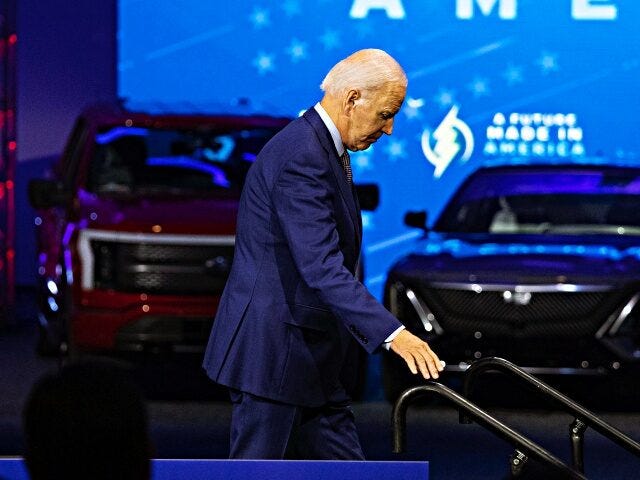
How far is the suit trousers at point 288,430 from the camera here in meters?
4.62

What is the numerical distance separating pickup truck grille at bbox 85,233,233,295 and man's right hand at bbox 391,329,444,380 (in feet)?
19.9

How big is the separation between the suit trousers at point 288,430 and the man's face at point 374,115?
800 millimetres

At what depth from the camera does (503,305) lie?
31.7 feet

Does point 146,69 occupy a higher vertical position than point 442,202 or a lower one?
higher

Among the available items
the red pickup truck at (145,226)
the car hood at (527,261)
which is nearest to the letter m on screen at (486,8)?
the red pickup truck at (145,226)

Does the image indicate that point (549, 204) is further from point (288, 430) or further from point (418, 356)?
point (418, 356)

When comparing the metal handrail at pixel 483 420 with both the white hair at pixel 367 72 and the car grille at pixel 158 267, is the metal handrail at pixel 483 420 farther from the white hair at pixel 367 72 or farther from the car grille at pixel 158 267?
the car grille at pixel 158 267

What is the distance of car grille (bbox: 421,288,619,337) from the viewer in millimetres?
9609

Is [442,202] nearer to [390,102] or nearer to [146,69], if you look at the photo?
[146,69]

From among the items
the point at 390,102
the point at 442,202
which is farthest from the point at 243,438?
the point at 442,202

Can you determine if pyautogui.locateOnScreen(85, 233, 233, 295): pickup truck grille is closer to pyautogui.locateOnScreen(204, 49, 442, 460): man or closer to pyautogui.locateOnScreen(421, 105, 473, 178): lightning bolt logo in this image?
pyautogui.locateOnScreen(204, 49, 442, 460): man

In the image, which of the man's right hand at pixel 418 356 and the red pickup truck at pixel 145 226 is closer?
the man's right hand at pixel 418 356

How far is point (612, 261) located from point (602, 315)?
38 centimetres

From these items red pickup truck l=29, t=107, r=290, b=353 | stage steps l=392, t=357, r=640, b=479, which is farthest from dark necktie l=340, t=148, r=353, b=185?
red pickup truck l=29, t=107, r=290, b=353
